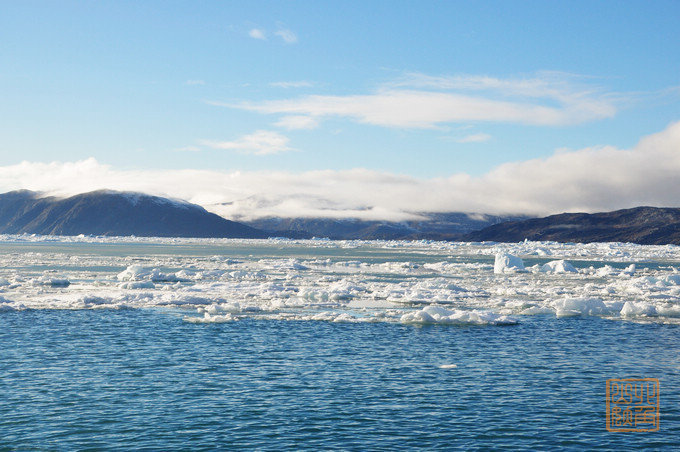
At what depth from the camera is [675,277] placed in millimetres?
49031

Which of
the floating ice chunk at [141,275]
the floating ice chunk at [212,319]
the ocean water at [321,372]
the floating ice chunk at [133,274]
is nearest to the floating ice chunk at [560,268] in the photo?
the ocean water at [321,372]

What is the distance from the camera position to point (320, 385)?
58.4 feet

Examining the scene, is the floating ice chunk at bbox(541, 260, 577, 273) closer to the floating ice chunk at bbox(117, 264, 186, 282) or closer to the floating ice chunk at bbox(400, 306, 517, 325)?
the floating ice chunk at bbox(117, 264, 186, 282)

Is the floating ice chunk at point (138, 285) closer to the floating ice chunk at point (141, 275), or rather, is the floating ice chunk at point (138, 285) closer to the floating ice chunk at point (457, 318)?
the floating ice chunk at point (141, 275)

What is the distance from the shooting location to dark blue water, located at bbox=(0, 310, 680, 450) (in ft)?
44.8

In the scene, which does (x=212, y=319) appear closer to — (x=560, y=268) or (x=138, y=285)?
(x=138, y=285)

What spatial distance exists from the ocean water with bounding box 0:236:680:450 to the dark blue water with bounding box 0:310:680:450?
0.06 metres

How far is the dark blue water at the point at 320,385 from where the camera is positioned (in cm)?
1366

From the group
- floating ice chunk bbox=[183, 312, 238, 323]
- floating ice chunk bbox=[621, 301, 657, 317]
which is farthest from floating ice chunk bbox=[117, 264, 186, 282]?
floating ice chunk bbox=[621, 301, 657, 317]

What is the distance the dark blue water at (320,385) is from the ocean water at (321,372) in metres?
0.06

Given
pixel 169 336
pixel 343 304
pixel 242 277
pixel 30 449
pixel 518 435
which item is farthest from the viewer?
pixel 242 277

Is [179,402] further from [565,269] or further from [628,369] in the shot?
[565,269]

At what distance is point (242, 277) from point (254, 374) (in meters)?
35.5

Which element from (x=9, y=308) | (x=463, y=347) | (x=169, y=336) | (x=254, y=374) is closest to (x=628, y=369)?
(x=463, y=347)
